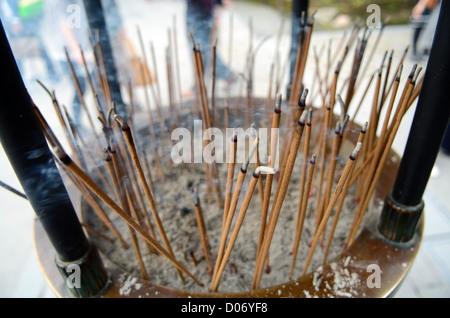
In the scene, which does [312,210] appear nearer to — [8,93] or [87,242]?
[87,242]

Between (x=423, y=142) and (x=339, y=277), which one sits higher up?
(x=423, y=142)

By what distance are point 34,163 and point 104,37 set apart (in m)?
0.78

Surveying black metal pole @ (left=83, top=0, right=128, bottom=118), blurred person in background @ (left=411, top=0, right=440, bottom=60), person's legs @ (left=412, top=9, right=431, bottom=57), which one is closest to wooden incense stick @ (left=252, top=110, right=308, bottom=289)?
black metal pole @ (left=83, top=0, right=128, bottom=118)

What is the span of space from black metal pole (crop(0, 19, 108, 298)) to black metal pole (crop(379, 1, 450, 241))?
1.93 feet

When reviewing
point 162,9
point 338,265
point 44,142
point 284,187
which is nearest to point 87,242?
point 44,142

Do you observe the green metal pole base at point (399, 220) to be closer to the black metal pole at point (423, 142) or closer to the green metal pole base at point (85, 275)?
the black metal pole at point (423, 142)

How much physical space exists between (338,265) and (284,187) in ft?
0.97

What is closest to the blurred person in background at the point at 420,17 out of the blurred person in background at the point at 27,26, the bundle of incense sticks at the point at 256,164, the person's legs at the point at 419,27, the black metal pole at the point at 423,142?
the person's legs at the point at 419,27

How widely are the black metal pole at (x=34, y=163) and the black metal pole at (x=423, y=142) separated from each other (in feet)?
1.93

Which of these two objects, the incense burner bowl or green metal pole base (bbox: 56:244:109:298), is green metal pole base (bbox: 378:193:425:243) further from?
green metal pole base (bbox: 56:244:109:298)

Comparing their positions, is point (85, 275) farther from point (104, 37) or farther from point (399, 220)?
Result: point (104, 37)

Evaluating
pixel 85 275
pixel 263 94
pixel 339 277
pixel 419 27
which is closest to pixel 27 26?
pixel 263 94

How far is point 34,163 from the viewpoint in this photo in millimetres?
447

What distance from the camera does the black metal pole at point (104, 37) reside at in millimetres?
1031
